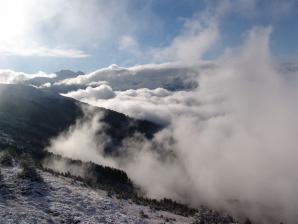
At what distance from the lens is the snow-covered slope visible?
169 ft

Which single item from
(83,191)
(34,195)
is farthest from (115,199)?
(34,195)

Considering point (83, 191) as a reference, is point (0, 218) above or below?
below

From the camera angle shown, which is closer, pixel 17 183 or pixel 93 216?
pixel 93 216

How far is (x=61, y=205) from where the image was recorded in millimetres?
56156

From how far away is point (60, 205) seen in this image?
5603cm


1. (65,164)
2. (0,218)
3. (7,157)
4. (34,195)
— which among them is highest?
(65,164)

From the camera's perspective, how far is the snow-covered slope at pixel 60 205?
5166 cm

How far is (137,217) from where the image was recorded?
2354 inches

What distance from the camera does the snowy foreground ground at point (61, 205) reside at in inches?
2032

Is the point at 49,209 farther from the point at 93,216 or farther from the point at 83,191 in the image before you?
the point at 83,191

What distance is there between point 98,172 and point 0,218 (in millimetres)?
136650

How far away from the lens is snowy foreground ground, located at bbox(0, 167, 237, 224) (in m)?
51.6

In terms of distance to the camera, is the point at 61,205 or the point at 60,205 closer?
the point at 60,205

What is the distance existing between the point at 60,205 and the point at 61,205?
6.6 inches
